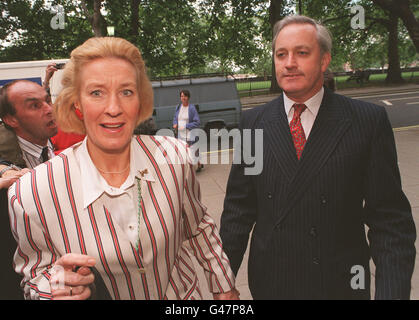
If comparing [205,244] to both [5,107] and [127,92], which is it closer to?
[127,92]

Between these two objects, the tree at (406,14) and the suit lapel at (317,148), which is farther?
the tree at (406,14)

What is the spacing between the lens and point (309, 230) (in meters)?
1.81

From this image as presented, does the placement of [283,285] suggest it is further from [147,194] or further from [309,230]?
[147,194]

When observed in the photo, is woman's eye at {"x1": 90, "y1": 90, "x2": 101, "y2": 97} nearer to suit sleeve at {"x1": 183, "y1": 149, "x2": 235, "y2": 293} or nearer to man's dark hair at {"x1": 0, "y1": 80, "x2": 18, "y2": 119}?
suit sleeve at {"x1": 183, "y1": 149, "x2": 235, "y2": 293}

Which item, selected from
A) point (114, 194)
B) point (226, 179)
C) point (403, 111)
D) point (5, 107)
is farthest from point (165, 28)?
point (114, 194)

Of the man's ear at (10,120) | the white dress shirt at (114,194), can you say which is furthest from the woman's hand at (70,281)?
the man's ear at (10,120)

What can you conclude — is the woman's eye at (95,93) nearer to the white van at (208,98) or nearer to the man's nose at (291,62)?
the man's nose at (291,62)

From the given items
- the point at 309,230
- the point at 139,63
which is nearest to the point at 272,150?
the point at 309,230

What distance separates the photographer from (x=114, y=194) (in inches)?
57.7

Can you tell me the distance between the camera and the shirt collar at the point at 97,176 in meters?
1.39

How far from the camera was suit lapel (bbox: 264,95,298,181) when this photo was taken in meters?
1.85

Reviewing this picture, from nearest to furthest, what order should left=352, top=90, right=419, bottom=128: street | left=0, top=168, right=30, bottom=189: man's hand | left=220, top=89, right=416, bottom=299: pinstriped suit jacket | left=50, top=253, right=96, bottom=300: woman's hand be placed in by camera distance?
left=50, top=253, right=96, bottom=300: woman's hand
left=0, top=168, right=30, bottom=189: man's hand
left=220, top=89, right=416, bottom=299: pinstriped suit jacket
left=352, top=90, right=419, bottom=128: street

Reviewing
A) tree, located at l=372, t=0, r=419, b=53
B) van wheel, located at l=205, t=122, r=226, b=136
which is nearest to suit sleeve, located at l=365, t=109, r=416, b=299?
van wheel, located at l=205, t=122, r=226, b=136

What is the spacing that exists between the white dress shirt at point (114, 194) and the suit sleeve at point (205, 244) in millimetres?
285
